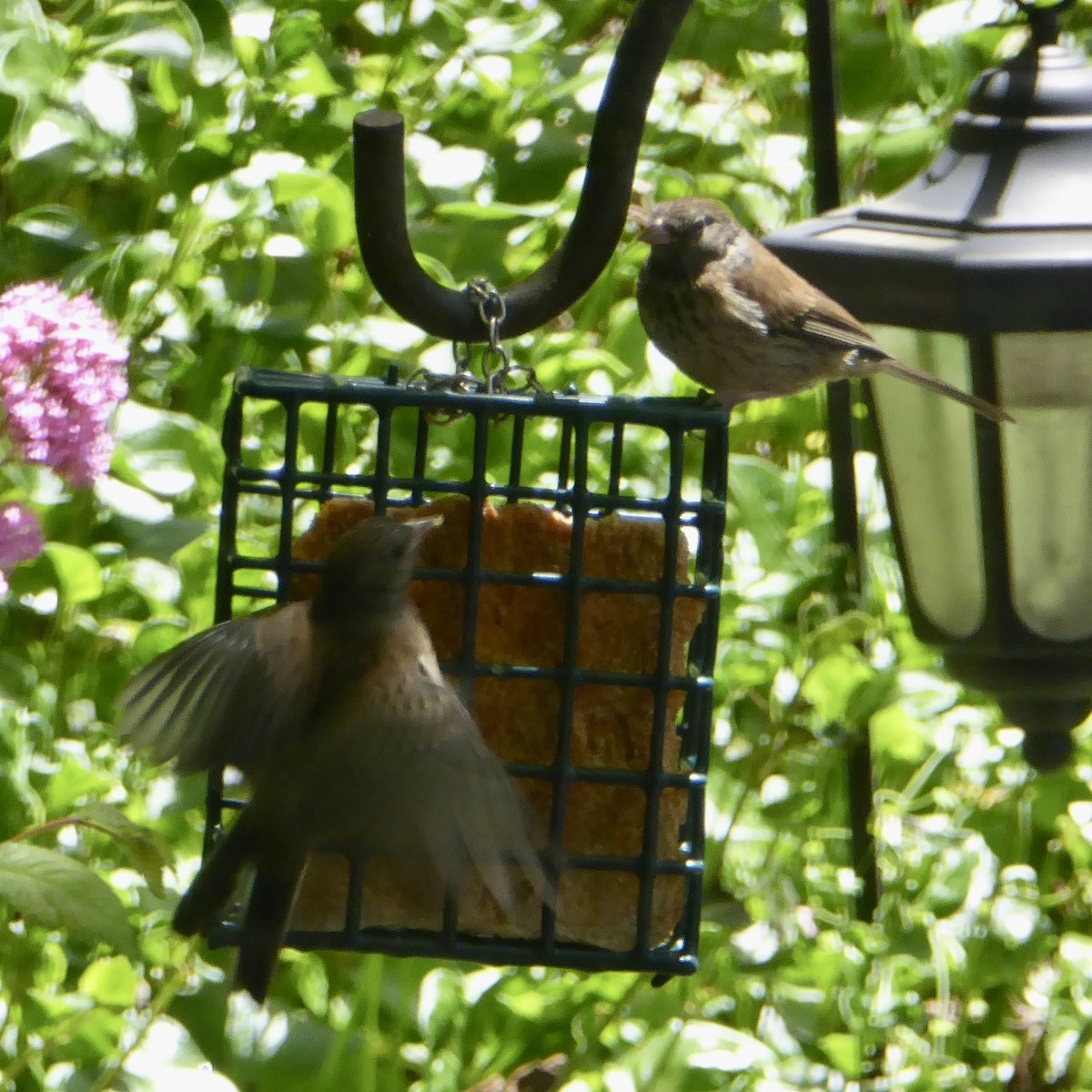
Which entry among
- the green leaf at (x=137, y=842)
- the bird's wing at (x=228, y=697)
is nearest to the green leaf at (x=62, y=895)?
the green leaf at (x=137, y=842)

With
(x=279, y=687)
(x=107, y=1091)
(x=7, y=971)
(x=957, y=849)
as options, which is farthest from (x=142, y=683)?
(x=957, y=849)

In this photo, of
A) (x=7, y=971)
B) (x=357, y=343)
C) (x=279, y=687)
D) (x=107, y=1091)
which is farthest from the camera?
(x=357, y=343)

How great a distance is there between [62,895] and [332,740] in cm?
30

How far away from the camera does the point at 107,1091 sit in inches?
85.0

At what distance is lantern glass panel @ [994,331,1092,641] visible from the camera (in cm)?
229

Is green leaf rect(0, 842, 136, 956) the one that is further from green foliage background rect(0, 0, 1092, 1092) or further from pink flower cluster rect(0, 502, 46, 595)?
green foliage background rect(0, 0, 1092, 1092)

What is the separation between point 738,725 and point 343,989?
0.68 metres

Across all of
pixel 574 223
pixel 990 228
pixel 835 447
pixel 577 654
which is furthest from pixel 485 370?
A: pixel 835 447

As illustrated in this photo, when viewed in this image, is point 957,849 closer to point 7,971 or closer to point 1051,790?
point 1051,790

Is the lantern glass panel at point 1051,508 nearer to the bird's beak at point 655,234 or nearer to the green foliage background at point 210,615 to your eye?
the green foliage background at point 210,615

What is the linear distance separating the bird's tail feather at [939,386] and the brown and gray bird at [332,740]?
81cm

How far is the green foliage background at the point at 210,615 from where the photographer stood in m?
2.37

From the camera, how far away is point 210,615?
99.7 inches

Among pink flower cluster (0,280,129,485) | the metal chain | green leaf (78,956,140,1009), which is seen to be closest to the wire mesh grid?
the metal chain
